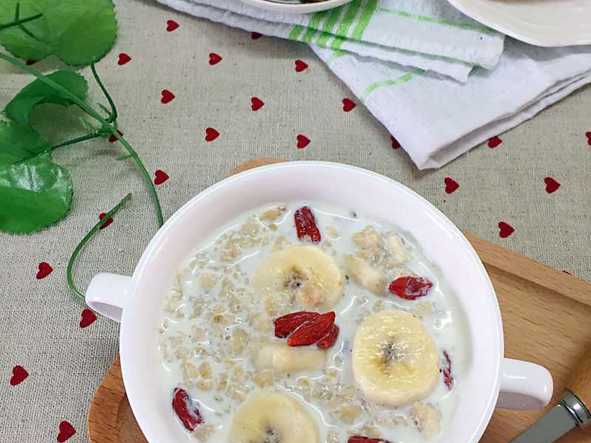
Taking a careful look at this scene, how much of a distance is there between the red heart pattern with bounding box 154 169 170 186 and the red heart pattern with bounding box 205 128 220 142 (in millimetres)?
83

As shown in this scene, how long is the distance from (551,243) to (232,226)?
457 millimetres

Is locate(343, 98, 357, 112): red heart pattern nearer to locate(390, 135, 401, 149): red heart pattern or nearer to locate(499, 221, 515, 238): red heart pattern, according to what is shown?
locate(390, 135, 401, 149): red heart pattern

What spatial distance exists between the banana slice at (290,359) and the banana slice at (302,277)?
0.06 metres

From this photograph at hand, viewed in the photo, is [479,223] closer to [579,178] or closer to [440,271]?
[579,178]

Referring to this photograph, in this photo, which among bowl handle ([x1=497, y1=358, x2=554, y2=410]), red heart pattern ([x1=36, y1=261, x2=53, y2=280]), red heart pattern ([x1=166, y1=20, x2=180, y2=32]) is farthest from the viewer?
red heart pattern ([x1=166, y1=20, x2=180, y2=32])

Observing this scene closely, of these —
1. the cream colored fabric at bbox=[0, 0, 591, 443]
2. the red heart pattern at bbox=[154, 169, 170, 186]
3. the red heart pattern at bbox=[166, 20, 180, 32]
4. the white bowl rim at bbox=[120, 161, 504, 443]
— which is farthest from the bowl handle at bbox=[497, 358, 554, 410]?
the red heart pattern at bbox=[166, 20, 180, 32]

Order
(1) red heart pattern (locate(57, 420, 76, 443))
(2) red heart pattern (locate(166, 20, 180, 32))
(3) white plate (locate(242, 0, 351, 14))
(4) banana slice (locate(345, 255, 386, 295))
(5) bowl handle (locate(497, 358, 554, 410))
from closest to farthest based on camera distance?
(5) bowl handle (locate(497, 358, 554, 410))
(4) banana slice (locate(345, 255, 386, 295))
(1) red heart pattern (locate(57, 420, 76, 443))
(3) white plate (locate(242, 0, 351, 14))
(2) red heart pattern (locate(166, 20, 180, 32))

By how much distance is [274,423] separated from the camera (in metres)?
0.71

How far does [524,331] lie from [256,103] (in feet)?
1.70

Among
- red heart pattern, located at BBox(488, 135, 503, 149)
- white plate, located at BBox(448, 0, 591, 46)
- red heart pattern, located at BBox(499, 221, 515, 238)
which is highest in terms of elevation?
white plate, located at BBox(448, 0, 591, 46)

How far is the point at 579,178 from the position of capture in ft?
3.57

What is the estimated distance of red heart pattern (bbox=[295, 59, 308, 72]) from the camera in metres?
1.19

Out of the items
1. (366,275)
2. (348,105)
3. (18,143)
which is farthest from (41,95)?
(366,275)

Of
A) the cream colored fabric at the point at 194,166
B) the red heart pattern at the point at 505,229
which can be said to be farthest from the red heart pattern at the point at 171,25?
the red heart pattern at the point at 505,229
